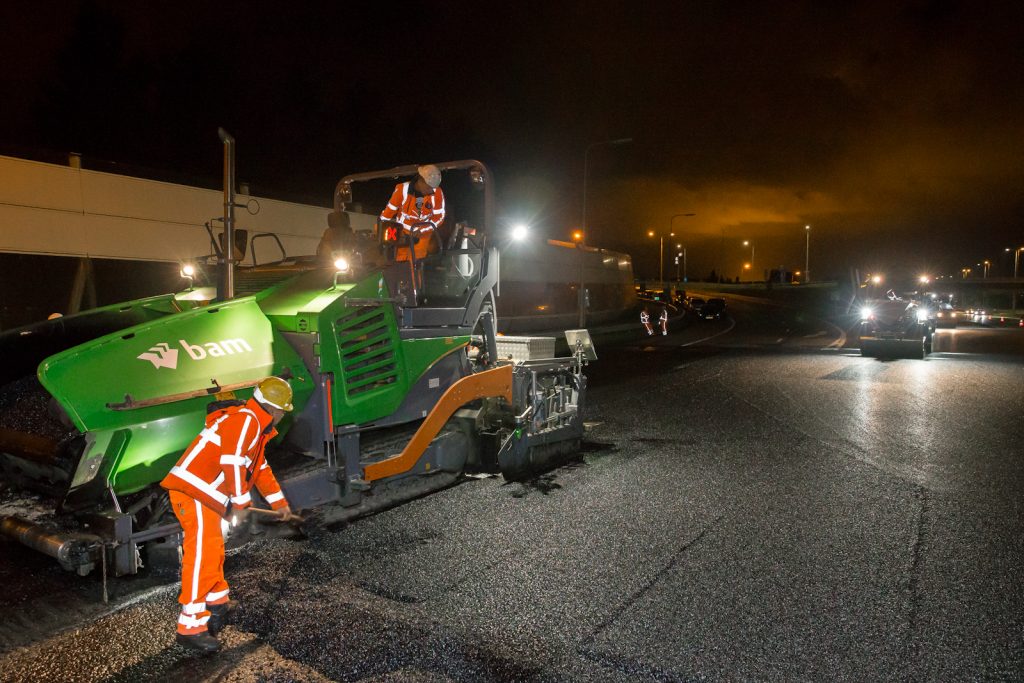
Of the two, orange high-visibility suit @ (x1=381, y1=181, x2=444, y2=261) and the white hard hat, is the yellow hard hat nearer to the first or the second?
orange high-visibility suit @ (x1=381, y1=181, x2=444, y2=261)

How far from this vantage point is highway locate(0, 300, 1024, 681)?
361cm

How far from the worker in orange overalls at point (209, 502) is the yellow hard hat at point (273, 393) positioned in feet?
0.35

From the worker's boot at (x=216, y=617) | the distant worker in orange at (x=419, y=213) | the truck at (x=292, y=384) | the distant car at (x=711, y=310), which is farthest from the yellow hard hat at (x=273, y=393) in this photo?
the distant car at (x=711, y=310)

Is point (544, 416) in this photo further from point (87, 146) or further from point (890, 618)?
point (87, 146)

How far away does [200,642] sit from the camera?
3637 millimetres

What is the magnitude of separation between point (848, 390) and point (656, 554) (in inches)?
381

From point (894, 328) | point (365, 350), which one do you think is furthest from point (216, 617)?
point (894, 328)

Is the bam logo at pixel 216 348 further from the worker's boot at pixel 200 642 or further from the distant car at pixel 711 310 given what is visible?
the distant car at pixel 711 310

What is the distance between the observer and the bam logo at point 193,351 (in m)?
4.46

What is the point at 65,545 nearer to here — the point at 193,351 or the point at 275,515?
the point at 275,515

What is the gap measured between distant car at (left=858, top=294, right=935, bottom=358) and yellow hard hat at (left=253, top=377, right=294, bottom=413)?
18.8m

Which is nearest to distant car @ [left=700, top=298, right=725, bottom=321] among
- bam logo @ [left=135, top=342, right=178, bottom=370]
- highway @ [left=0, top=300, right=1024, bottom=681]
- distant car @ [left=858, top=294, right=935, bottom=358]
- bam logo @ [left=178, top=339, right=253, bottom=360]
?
distant car @ [left=858, top=294, right=935, bottom=358]

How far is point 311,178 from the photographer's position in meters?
34.2

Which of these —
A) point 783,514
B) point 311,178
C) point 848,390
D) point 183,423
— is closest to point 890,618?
point 783,514
